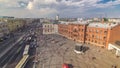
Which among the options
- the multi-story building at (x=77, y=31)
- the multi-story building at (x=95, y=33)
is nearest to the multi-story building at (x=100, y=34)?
Result: the multi-story building at (x=95, y=33)

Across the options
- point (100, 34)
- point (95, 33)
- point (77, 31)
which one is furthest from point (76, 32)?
point (100, 34)

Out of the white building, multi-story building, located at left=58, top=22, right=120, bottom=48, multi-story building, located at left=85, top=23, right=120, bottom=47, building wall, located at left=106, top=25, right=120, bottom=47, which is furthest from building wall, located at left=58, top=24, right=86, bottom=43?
the white building

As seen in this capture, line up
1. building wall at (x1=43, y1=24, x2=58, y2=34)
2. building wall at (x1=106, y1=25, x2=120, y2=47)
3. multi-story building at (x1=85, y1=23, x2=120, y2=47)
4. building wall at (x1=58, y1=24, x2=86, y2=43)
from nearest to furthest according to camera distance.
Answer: building wall at (x1=106, y1=25, x2=120, y2=47) → multi-story building at (x1=85, y1=23, x2=120, y2=47) → building wall at (x1=58, y1=24, x2=86, y2=43) → building wall at (x1=43, y1=24, x2=58, y2=34)

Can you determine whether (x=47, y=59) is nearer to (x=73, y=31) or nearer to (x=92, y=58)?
(x=92, y=58)

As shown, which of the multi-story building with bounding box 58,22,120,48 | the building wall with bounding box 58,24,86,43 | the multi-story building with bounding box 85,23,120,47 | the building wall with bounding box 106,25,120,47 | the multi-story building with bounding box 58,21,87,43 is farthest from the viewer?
the building wall with bounding box 58,24,86,43

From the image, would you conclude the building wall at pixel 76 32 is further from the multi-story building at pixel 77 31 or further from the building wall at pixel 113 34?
the building wall at pixel 113 34

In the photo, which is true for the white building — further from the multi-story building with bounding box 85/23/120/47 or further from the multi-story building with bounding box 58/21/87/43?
the multi-story building with bounding box 85/23/120/47
